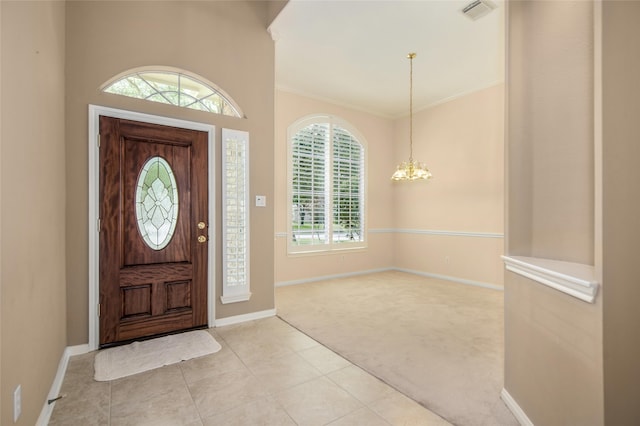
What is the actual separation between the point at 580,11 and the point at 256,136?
294 centimetres

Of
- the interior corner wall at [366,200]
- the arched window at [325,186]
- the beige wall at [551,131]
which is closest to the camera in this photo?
the beige wall at [551,131]

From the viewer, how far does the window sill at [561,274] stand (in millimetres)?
1216

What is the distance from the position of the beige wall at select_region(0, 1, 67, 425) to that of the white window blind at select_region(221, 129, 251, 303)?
1407mm

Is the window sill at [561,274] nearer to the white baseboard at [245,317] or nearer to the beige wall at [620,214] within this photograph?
the beige wall at [620,214]

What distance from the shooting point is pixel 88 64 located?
2672 millimetres

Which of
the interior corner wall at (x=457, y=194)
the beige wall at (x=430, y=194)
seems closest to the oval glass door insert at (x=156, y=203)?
the beige wall at (x=430, y=194)

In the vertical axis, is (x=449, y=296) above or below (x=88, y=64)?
below

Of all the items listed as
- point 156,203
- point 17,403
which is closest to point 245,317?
point 156,203

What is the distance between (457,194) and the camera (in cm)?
562

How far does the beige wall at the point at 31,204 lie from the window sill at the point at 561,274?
94.6 inches

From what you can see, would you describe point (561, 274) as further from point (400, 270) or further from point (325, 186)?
point (400, 270)

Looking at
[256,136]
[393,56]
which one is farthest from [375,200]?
[256,136]

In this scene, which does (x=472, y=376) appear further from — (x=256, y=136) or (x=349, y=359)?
(x=256, y=136)

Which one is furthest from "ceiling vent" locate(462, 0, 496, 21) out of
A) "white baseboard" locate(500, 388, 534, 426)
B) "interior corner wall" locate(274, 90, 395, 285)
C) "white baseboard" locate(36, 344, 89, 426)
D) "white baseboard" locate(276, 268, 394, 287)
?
"white baseboard" locate(36, 344, 89, 426)
